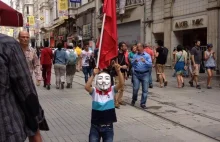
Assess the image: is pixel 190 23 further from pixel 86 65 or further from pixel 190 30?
pixel 86 65

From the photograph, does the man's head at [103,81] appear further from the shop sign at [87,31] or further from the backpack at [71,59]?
the shop sign at [87,31]

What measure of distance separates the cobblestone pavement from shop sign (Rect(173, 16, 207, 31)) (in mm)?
10540

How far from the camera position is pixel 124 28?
1125 inches

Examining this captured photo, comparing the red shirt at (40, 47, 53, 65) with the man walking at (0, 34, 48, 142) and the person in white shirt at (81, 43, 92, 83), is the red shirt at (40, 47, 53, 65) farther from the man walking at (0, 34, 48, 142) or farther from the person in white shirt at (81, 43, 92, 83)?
the man walking at (0, 34, 48, 142)

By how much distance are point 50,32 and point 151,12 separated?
34.6m

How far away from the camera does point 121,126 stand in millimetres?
6746

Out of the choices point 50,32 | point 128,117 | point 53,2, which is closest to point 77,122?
point 128,117

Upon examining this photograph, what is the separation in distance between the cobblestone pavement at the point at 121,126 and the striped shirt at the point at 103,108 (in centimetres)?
147

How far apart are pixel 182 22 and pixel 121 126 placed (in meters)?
14.2

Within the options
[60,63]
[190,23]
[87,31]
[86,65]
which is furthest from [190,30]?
[87,31]

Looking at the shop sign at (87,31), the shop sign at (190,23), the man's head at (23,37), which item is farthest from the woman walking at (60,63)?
the shop sign at (87,31)

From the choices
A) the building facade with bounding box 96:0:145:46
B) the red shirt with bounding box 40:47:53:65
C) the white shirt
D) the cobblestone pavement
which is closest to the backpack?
the white shirt

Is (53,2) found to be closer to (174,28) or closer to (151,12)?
(151,12)

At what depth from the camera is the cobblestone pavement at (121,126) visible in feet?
19.3
